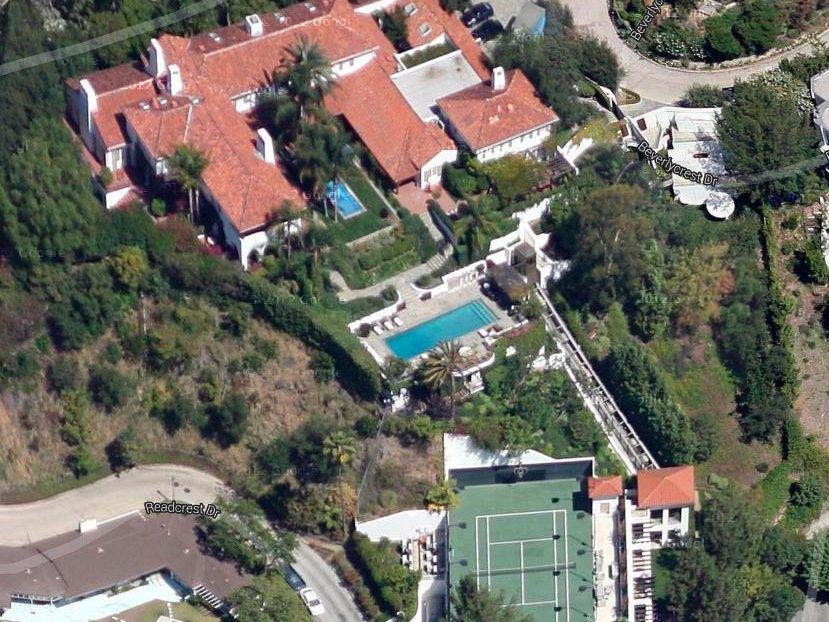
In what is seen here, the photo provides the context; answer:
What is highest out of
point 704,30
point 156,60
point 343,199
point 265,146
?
point 704,30

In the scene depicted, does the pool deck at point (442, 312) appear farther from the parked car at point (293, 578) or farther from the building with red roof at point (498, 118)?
the parked car at point (293, 578)

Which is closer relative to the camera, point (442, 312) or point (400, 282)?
point (442, 312)

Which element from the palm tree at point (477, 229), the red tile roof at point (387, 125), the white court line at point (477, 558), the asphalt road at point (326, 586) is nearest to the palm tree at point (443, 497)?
the white court line at point (477, 558)

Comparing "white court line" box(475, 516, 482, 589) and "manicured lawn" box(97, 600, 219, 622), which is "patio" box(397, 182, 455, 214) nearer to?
"white court line" box(475, 516, 482, 589)

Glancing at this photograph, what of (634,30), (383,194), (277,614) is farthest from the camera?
(634,30)

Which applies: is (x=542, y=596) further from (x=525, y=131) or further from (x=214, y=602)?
(x=525, y=131)

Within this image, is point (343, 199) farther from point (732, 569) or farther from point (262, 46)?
point (732, 569)

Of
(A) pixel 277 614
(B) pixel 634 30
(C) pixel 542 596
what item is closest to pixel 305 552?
(A) pixel 277 614

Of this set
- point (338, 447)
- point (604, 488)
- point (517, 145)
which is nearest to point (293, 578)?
point (338, 447)
